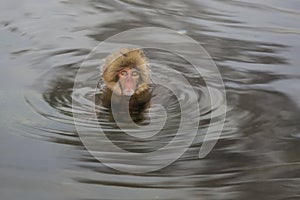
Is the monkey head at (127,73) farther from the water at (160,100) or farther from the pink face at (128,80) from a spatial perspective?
the water at (160,100)

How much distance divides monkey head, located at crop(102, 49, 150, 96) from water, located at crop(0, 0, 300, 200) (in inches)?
10.3

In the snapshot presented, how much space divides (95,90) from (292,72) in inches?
60.2

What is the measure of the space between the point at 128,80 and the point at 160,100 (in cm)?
30

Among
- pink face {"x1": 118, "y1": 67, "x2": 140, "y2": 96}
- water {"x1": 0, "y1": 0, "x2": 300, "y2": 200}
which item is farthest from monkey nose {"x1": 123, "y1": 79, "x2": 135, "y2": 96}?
water {"x1": 0, "y1": 0, "x2": 300, "y2": 200}

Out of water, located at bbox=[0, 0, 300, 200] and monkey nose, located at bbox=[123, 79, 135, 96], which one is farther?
monkey nose, located at bbox=[123, 79, 135, 96]

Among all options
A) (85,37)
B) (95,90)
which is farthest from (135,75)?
(85,37)

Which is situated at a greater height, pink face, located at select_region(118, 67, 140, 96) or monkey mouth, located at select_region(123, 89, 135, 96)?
pink face, located at select_region(118, 67, 140, 96)

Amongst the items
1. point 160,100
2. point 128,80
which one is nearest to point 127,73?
point 128,80

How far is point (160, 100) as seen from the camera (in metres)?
4.67

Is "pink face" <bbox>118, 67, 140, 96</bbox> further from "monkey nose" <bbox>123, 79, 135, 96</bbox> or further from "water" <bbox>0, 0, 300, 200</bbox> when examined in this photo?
"water" <bbox>0, 0, 300, 200</bbox>

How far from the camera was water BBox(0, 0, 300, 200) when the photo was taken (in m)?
3.58

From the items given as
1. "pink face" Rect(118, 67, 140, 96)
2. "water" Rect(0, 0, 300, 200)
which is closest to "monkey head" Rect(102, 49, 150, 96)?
"pink face" Rect(118, 67, 140, 96)

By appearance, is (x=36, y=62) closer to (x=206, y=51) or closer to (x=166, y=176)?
(x=206, y=51)

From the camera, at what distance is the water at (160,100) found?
3582 mm
